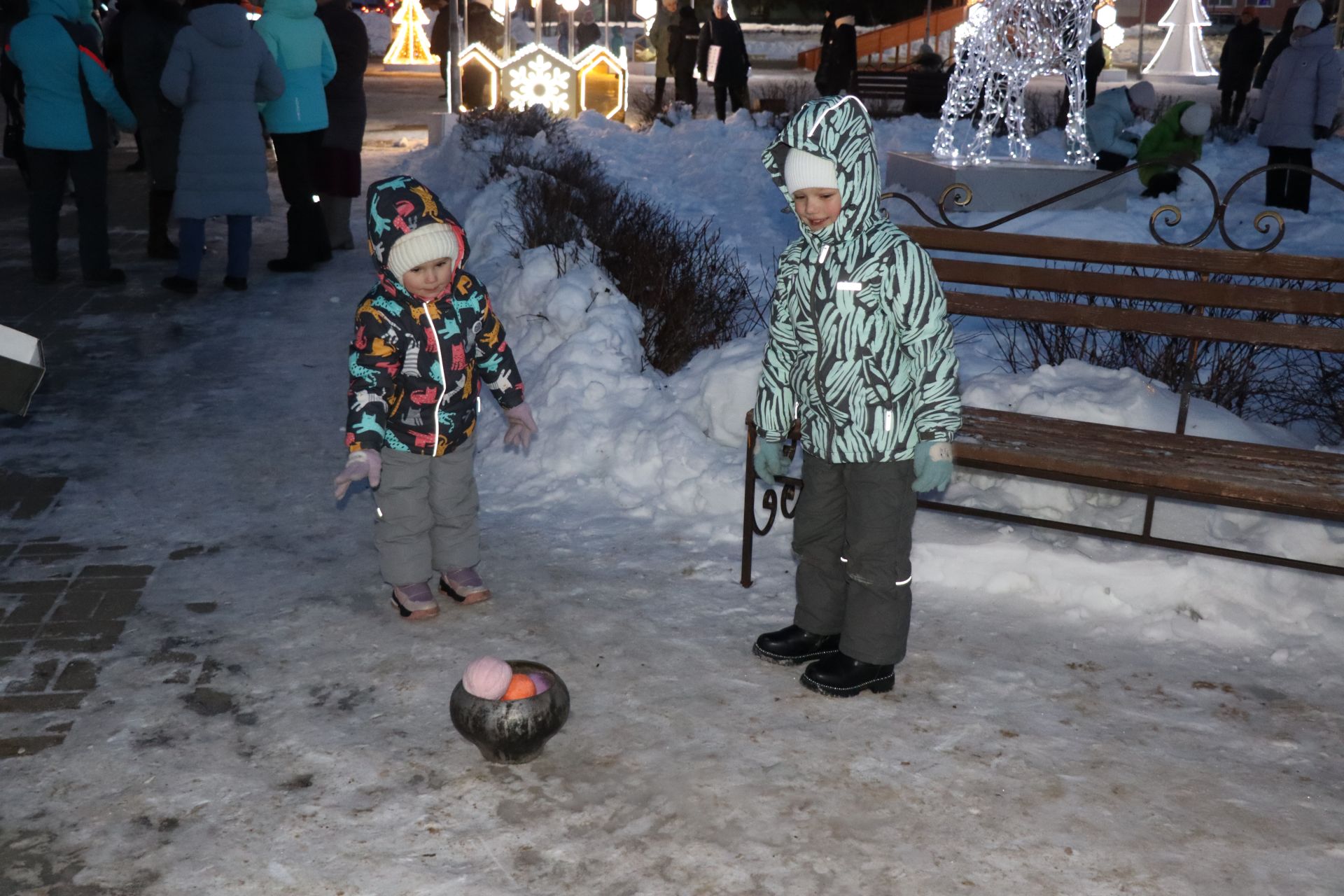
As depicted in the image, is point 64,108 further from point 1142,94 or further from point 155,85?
point 1142,94

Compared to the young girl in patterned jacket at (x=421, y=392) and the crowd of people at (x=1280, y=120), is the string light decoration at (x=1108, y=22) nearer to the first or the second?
the crowd of people at (x=1280, y=120)

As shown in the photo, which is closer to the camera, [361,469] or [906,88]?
[361,469]

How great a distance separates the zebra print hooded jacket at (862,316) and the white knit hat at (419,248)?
3.40 feet

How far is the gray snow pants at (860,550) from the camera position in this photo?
391 cm

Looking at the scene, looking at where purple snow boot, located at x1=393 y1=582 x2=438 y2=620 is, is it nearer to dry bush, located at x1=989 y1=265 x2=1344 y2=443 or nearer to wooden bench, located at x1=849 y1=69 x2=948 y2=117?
dry bush, located at x1=989 y1=265 x2=1344 y2=443

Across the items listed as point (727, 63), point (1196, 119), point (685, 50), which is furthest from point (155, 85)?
point (685, 50)

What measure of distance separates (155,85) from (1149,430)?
25.9ft

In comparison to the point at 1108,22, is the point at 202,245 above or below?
below

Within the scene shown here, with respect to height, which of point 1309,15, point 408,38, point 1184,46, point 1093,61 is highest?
point 1184,46

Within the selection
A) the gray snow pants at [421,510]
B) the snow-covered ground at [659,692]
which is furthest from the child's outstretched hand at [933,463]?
the gray snow pants at [421,510]

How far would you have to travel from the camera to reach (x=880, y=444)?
151 inches

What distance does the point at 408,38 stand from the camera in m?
36.0

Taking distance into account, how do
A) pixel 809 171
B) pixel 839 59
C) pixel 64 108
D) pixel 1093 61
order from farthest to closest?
pixel 839 59 < pixel 1093 61 < pixel 64 108 < pixel 809 171

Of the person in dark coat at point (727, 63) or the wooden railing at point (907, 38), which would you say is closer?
the person in dark coat at point (727, 63)
